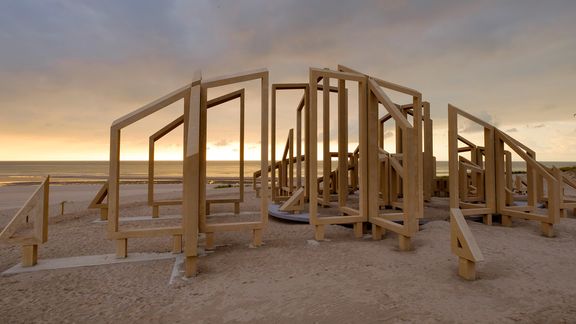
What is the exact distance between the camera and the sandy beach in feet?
10.3

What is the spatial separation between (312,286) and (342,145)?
5022mm

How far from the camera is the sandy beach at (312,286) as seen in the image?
10.3 feet

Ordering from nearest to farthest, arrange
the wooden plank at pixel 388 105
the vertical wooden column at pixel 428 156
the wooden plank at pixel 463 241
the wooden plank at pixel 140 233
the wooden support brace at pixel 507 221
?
the wooden plank at pixel 463 241 < the wooden plank at pixel 140 233 < the wooden plank at pixel 388 105 < the wooden support brace at pixel 507 221 < the vertical wooden column at pixel 428 156

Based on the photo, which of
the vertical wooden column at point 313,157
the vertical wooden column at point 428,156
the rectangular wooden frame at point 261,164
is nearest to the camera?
the rectangular wooden frame at point 261,164

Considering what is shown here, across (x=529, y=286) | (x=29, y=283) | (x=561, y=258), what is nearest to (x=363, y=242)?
(x=529, y=286)

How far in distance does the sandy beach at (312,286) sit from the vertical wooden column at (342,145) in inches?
73.0

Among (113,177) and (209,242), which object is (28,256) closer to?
(113,177)

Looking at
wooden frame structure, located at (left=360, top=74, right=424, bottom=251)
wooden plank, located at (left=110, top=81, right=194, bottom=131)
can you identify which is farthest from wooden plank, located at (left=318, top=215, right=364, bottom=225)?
wooden plank, located at (left=110, top=81, right=194, bottom=131)

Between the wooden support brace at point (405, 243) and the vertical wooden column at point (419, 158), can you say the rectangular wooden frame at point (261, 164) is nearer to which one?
the wooden support brace at point (405, 243)

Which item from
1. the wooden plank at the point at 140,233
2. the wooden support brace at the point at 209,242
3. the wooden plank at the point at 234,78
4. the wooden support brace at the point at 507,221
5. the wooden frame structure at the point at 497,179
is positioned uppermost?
the wooden plank at the point at 234,78

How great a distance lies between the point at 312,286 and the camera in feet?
12.4

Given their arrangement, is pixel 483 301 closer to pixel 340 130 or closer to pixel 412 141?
pixel 412 141

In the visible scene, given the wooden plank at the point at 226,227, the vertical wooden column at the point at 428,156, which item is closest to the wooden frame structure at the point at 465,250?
the wooden plank at the point at 226,227

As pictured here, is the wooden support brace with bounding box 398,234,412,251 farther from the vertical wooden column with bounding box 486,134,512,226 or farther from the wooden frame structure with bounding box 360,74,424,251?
the vertical wooden column with bounding box 486,134,512,226
